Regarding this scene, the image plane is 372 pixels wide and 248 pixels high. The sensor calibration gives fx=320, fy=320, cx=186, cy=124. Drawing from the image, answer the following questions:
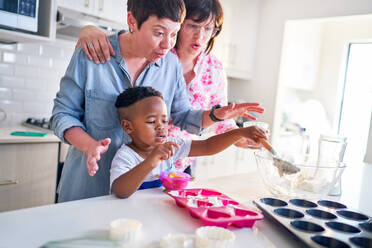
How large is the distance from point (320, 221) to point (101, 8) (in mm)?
2258

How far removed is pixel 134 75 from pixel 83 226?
2.09 feet

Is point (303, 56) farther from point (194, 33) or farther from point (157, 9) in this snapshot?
point (157, 9)

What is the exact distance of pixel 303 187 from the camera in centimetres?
104

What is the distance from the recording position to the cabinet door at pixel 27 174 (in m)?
2.07

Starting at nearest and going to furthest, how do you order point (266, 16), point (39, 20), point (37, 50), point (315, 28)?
point (39, 20) → point (37, 50) → point (266, 16) → point (315, 28)

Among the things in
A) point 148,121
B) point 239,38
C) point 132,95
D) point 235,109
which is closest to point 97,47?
point 132,95

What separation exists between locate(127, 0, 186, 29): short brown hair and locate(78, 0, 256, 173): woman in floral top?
165 mm

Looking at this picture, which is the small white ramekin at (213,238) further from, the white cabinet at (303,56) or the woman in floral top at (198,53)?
the white cabinet at (303,56)

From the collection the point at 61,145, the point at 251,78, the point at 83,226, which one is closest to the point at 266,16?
the point at 251,78

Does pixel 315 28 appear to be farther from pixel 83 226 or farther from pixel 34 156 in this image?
pixel 83 226

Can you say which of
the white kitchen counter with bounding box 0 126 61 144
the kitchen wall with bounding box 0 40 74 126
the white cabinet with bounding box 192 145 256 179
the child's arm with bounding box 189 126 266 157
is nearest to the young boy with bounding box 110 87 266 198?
the child's arm with bounding box 189 126 266 157

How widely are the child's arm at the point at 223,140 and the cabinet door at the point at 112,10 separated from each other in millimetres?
1661

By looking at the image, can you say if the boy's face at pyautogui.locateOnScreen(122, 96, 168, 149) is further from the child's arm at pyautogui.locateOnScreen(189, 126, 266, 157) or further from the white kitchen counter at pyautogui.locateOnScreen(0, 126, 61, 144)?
the white kitchen counter at pyautogui.locateOnScreen(0, 126, 61, 144)

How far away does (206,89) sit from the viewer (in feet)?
5.59
